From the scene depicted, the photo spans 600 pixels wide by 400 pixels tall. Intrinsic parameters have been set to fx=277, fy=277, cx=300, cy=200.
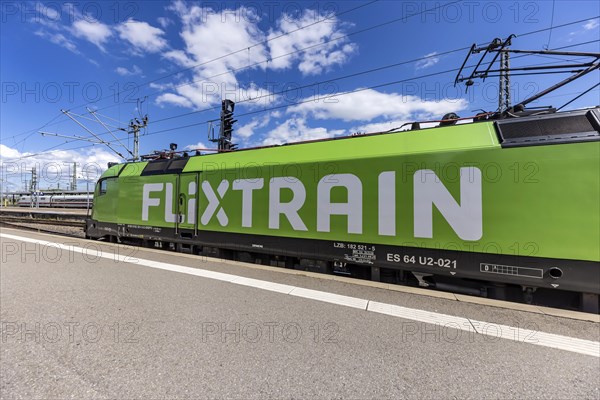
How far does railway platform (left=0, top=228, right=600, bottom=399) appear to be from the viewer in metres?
2.38

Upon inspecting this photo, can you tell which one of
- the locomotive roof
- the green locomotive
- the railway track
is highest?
the locomotive roof

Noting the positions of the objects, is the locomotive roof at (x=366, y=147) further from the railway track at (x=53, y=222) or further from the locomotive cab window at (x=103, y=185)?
the railway track at (x=53, y=222)

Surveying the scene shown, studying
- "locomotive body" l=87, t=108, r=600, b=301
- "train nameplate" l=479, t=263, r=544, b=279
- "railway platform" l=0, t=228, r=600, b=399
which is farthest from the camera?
"train nameplate" l=479, t=263, r=544, b=279

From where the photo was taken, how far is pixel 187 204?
294 inches

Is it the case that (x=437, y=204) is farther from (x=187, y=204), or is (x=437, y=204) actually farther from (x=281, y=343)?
(x=187, y=204)

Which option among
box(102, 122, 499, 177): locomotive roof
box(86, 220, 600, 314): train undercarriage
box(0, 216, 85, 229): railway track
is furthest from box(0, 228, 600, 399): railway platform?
box(0, 216, 85, 229): railway track

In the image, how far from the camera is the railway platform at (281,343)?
7.80 feet

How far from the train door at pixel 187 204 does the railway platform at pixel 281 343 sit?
95.1 inches

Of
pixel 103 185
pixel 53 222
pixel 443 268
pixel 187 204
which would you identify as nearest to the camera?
pixel 443 268

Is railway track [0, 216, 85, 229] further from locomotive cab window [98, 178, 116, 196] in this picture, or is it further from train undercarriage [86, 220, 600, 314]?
train undercarriage [86, 220, 600, 314]

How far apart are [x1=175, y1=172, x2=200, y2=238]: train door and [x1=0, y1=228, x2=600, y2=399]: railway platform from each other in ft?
7.93

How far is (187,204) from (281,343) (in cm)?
544

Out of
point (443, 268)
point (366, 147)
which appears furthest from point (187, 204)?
point (443, 268)

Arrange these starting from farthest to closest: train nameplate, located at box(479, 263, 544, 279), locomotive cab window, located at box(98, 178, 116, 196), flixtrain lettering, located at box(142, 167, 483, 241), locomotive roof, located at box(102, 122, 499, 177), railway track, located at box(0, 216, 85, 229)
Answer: railway track, located at box(0, 216, 85, 229), locomotive cab window, located at box(98, 178, 116, 196), locomotive roof, located at box(102, 122, 499, 177), flixtrain lettering, located at box(142, 167, 483, 241), train nameplate, located at box(479, 263, 544, 279)
